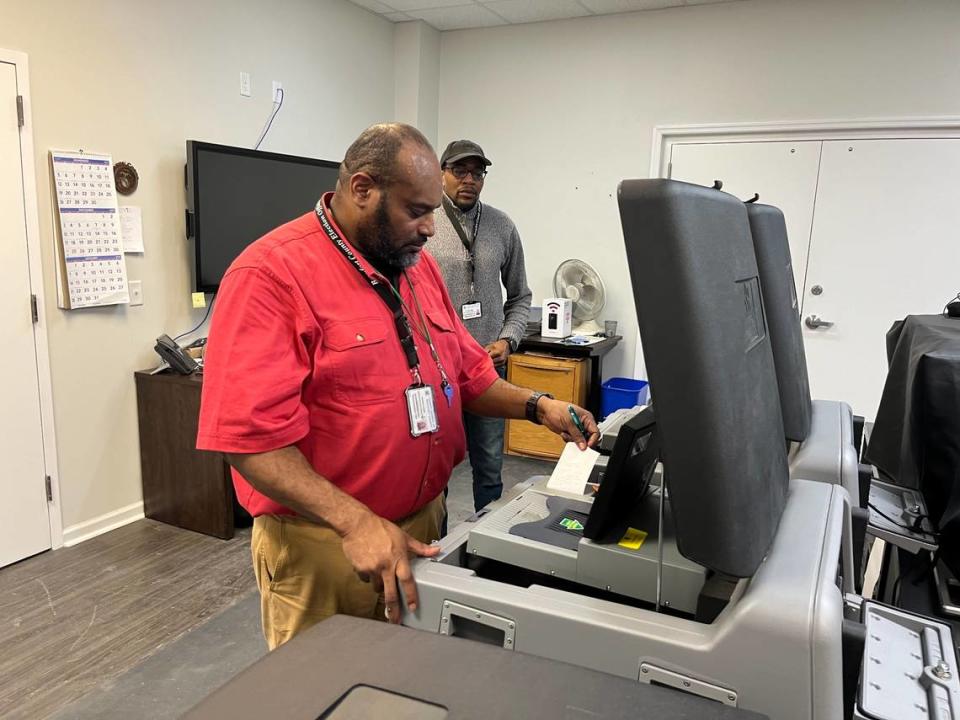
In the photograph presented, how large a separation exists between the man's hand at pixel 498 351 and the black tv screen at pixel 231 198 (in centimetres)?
142

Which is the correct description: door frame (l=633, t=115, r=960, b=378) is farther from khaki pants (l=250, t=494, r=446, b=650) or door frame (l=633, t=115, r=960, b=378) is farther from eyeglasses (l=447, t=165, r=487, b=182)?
khaki pants (l=250, t=494, r=446, b=650)

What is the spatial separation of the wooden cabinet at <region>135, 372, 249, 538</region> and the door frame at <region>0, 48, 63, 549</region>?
398mm

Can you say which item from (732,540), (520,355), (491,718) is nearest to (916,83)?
(520,355)

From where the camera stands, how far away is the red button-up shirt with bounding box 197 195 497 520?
3.46ft

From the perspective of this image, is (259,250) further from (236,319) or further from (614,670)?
(614,670)

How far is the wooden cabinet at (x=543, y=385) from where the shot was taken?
13.4 ft

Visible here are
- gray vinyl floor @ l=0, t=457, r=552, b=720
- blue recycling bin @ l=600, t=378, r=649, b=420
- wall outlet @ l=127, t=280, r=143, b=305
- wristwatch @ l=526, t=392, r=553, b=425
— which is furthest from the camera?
blue recycling bin @ l=600, t=378, r=649, b=420

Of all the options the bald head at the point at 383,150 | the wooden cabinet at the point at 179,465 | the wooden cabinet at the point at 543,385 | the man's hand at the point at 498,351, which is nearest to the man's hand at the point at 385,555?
the bald head at the point at 383,150

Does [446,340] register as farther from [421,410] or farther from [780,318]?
[780,318]

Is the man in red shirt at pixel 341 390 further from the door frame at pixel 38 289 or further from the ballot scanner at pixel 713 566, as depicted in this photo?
the door frame at pixel 38 289

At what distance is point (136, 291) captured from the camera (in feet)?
10.2

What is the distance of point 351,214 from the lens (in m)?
1.24

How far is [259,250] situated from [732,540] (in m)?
0.86

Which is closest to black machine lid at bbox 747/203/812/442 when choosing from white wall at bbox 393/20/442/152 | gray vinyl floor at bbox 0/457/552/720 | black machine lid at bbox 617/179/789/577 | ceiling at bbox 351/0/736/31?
black machine lid at bbox 617/179/789/577
